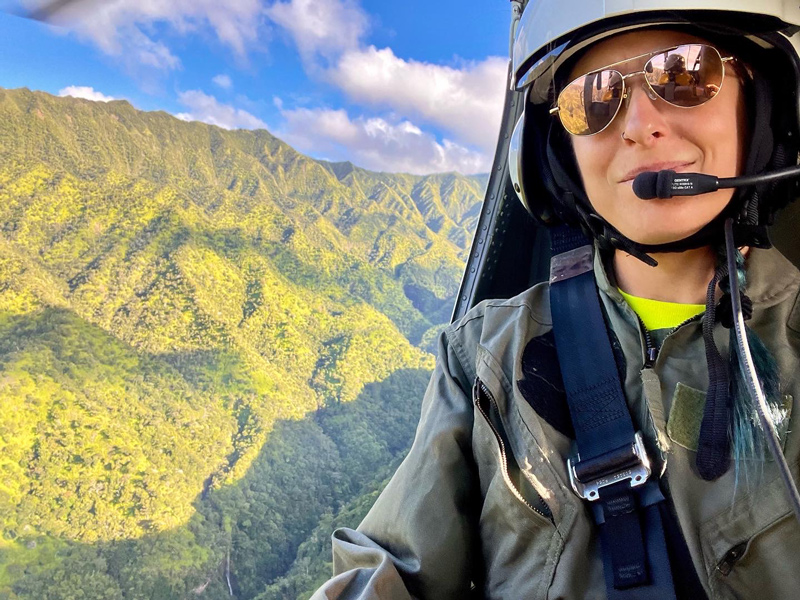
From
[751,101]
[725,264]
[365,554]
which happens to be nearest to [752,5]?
[751,101]

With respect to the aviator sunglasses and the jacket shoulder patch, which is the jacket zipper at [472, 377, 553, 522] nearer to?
the jacket shoulder patch

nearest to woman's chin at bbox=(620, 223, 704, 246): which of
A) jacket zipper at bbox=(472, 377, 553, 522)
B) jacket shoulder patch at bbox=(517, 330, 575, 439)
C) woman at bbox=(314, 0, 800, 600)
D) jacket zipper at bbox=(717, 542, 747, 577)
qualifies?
woman at bbox=(314, 0, 800, 600)

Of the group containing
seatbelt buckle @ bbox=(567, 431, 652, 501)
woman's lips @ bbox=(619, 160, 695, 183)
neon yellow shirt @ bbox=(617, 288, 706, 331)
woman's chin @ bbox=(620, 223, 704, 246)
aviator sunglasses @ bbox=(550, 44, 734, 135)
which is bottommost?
seatbelt buckle @ bbox=(567, 431, 652, 501)

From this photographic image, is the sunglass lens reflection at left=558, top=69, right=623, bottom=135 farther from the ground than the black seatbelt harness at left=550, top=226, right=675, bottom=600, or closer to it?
farther from the ground

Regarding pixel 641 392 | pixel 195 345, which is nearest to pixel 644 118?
pixel 641 392

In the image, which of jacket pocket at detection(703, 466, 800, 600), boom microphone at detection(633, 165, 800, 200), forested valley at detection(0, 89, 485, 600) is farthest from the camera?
forested valley at detection(0, 89, 485, 600)

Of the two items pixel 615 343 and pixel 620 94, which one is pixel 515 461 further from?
pixel 620 94

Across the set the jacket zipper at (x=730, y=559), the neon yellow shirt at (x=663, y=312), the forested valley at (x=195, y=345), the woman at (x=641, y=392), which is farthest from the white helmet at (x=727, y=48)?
the forested valley at (x=195, y=345)
